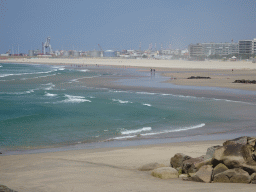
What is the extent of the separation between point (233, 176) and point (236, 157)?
1.18 feet

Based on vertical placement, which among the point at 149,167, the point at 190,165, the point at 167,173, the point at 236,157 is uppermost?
the point at 236,157

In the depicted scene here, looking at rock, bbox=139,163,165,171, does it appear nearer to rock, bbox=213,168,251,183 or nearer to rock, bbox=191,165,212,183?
rock, bbox=191,165,212,183

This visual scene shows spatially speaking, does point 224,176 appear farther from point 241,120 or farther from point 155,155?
point 241,120

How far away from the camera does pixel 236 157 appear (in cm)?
686

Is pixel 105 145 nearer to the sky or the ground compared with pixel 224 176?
nearer to the ground

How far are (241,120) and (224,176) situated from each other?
1154 cm

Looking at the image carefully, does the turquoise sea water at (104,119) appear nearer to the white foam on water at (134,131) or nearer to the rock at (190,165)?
the white foam on water at (134,131)

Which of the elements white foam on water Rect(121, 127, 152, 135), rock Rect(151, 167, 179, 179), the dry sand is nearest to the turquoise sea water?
white foam on water Rect(121, 127, 152, 135)

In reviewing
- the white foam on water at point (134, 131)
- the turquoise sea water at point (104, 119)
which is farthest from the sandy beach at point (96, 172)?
the white foam on water at point (134, 131)

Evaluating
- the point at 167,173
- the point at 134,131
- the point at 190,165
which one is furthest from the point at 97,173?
the point at 134,131

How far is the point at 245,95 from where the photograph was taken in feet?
92.7

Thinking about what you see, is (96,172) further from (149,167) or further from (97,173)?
(149,167)

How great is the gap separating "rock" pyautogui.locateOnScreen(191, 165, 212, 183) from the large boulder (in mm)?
230

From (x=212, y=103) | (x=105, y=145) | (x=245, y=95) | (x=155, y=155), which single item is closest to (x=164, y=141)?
(x=105, y=145)
